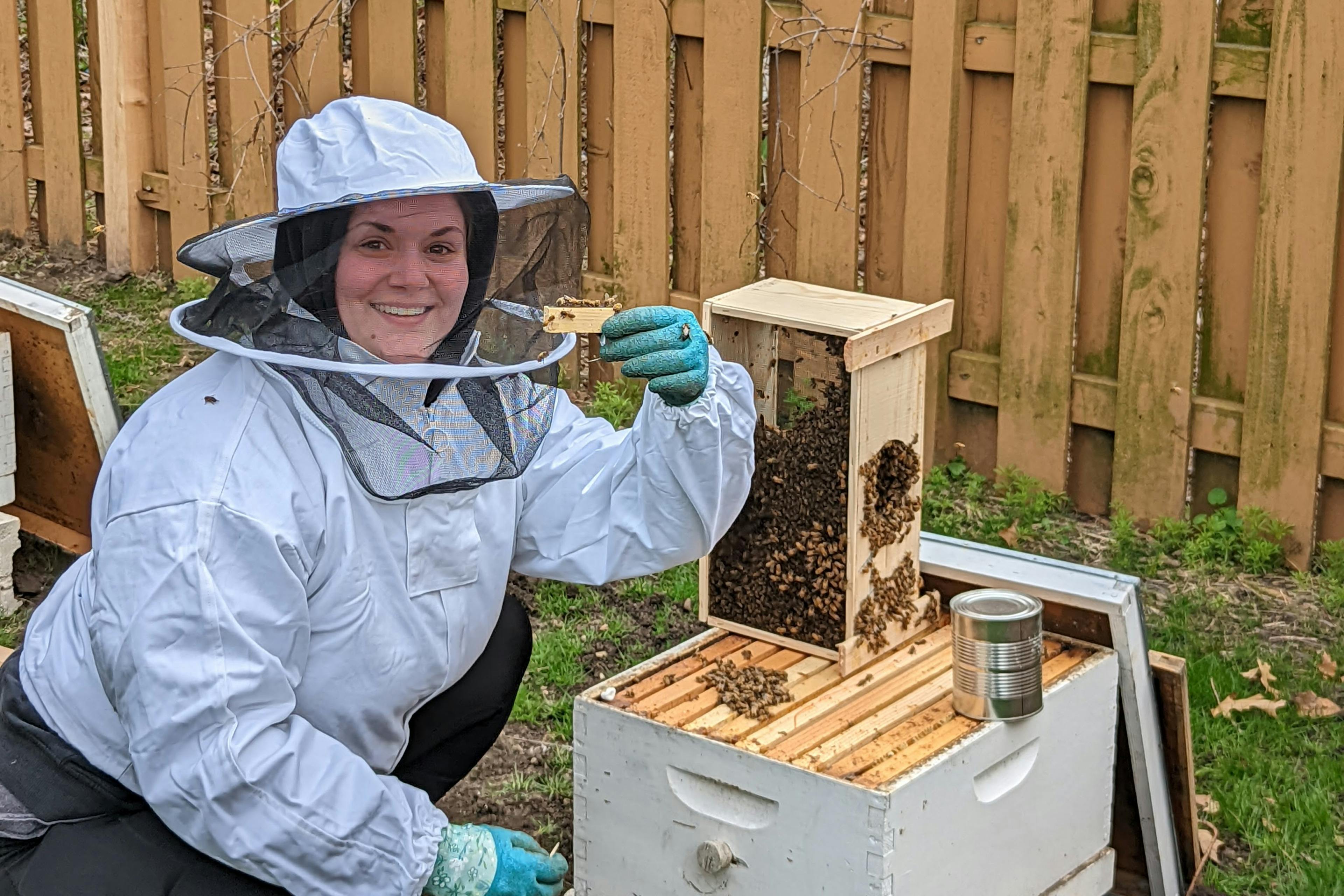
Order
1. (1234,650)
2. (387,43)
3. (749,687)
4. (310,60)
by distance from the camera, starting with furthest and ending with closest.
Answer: (310,60) → (387,43) → (1234,650) → (749,687)

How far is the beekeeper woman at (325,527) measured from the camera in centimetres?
229

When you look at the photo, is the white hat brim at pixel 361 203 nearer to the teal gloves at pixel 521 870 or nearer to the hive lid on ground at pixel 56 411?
the teal gloves at pixel 521 870

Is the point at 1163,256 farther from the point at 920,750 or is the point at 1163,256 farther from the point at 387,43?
the point at 387,43

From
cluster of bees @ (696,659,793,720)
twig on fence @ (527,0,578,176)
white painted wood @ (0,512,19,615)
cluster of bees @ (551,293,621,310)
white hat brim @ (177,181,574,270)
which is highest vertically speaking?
twig on fence @ (527,0,578,176)

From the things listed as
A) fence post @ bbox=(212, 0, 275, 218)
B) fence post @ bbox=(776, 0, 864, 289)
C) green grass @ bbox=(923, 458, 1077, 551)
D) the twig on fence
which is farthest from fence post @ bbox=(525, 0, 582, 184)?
green grass @ bbox=(923, 458, 1077, 551)

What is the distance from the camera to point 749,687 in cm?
286

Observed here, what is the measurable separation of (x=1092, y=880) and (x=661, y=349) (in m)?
1.32

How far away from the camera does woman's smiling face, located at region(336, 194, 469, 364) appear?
2.46m

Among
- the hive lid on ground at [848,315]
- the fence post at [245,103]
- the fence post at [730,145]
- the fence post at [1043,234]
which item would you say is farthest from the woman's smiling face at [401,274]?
the fence post at [245,103]

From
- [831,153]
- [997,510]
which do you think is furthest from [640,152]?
[997,510]

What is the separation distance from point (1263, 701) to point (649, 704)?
1639mm

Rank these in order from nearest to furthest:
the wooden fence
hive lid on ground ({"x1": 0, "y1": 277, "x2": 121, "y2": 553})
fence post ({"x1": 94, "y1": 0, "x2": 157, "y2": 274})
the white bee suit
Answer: the white bee suit → the wooden fence → hive lid on ground ({"x1": 0, "y1": 277, "x2": 121, "y2": 553}) → fence post ({"x1": 94, "y1": 0, "x2": 157, "y2": 274})

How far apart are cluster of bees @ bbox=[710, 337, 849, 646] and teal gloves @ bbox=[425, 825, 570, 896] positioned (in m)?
0.70

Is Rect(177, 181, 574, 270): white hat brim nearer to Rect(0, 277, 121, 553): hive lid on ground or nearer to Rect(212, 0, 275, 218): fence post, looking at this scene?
Rect(0, 277, 121, 553): hive lid on ground
